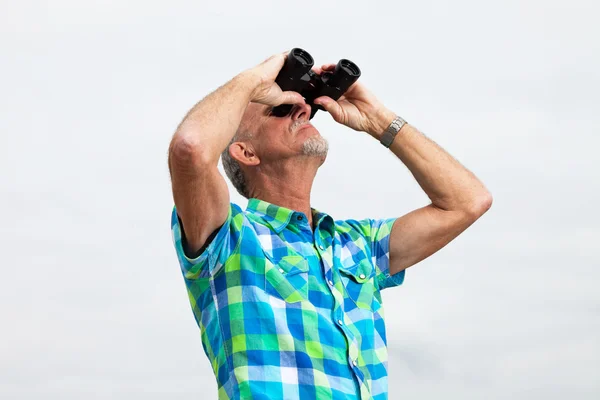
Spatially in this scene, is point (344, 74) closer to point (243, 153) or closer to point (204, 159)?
point (243, 153)

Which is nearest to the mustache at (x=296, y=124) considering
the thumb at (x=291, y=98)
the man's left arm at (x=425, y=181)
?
the thumb at (x=291, y=98)

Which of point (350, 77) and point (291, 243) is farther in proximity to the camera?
point (350, 77)

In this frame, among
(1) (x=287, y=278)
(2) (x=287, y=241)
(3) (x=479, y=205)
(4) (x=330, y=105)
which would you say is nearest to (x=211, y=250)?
(1) (x=287, y=278)

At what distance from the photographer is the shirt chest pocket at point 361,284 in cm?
429

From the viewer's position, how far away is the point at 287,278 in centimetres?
400

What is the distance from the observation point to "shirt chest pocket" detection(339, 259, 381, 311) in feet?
14.1

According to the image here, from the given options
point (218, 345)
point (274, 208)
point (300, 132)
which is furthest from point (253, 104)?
point (218, 345)

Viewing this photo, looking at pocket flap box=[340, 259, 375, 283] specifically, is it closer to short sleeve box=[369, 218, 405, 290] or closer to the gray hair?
short sleeve box=[369, 218, 405, 290]

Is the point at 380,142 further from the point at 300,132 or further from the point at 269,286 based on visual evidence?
the point at 269,286

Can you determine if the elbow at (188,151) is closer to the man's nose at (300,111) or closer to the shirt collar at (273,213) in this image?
the shirt collar at (273,213)

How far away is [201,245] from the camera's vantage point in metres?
3.87

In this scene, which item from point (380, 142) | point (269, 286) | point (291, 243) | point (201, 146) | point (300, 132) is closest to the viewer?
point (201, 146)

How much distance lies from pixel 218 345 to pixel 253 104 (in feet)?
4.53

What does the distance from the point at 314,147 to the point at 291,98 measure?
0.26m
